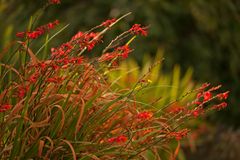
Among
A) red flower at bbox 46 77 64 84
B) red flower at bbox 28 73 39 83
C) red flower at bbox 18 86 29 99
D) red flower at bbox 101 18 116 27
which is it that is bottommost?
red flower at bbox 46 77 64 84

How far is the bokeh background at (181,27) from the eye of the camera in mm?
10648

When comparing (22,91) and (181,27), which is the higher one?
(22,91)

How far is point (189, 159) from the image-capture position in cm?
875

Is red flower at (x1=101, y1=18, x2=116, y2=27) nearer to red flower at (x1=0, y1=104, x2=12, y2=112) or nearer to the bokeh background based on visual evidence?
red flower at (x1=0, y1=104, x2=12, y2=112)

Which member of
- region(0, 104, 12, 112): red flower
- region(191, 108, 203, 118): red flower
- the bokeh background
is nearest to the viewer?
region(0, 104, 12, 112): red flower

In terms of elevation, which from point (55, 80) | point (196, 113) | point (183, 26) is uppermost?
point (55, 80)

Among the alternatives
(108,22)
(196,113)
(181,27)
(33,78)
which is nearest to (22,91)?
(33,78)

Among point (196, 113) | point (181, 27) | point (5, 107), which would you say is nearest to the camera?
point (5, 107)

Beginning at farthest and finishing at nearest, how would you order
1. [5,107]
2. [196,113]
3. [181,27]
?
[181,27] < [196,113] < [5,107]

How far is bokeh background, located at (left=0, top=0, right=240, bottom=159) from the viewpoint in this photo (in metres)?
10.6

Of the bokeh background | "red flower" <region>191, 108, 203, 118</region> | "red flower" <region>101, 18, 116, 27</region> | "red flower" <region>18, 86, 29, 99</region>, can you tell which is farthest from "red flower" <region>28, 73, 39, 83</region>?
A: the bokeh background

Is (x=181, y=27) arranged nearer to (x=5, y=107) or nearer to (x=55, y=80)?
(x=55, y=80)

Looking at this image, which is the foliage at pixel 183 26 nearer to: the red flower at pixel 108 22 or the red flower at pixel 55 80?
the red flower at pixel 108 22

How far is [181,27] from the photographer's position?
11531 mm
